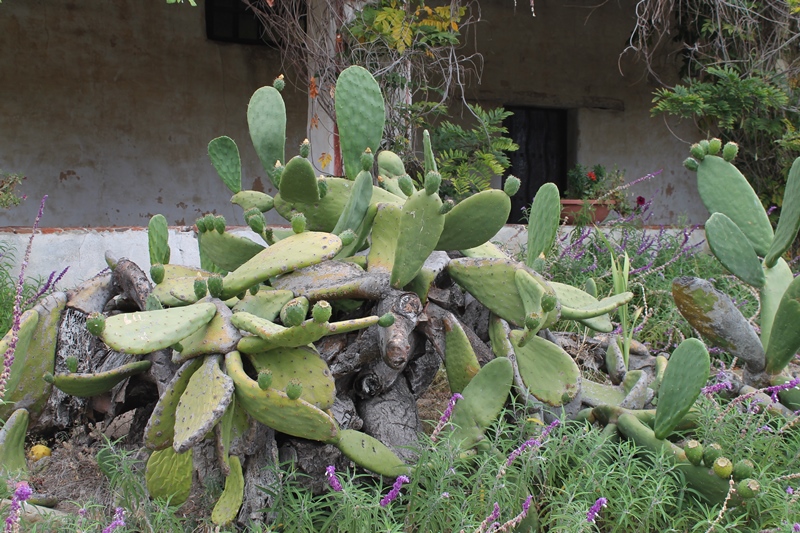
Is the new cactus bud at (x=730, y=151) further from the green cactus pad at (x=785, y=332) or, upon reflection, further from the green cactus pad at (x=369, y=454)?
the green cactus pad at (x=369, y=454)

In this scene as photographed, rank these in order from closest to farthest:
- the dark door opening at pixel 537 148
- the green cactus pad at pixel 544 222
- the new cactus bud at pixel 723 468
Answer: the new cactus bud at pixel 723 468 < the green cactus pad at pixel 544 222 < the dark door opening at pixel 537 148

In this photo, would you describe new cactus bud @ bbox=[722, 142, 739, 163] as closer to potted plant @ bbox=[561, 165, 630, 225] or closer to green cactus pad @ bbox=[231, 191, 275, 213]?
green cactus pad @ bbox=[231, 191, 275, 213]

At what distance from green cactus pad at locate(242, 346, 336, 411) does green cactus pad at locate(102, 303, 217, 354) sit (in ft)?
0.50

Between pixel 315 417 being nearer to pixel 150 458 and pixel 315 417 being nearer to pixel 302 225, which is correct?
pixel 150 458

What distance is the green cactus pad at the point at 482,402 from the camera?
175cm

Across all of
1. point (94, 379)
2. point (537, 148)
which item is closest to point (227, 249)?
point (94, 379)

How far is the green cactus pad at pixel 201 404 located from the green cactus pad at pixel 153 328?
0.31 ft

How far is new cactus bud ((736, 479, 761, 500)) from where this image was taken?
1.52 meters

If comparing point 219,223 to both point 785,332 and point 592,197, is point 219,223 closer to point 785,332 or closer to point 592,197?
point 785,332

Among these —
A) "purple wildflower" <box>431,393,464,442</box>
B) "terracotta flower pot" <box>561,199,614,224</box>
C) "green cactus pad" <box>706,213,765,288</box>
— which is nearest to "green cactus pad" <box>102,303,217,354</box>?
"purple wildflower" <box>431,393,464,442</box>

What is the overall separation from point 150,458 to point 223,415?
10.3 inches

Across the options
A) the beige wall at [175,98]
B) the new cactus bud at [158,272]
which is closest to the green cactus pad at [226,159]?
the new cactus bud at [158,272]

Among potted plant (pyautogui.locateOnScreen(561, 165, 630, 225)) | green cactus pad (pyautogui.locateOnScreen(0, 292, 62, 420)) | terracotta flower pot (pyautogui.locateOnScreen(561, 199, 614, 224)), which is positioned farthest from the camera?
terracotta flower pot (pyautogui.locateOnScreen(561, 199, 614, 224))

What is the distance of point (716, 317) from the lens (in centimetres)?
210
